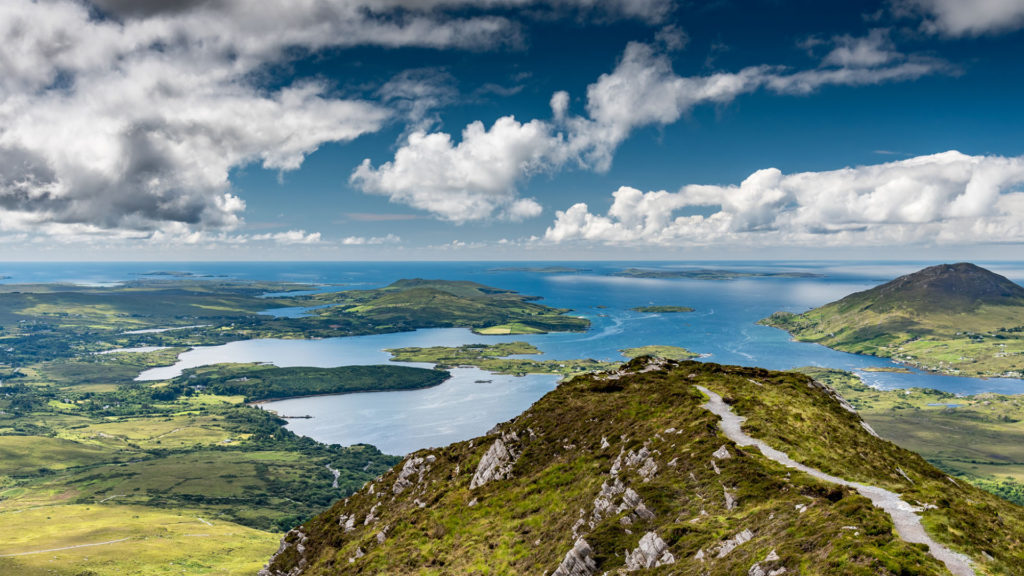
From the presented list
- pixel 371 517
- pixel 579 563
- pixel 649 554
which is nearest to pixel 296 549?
pixel 371 517

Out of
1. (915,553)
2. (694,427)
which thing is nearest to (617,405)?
(694,427)

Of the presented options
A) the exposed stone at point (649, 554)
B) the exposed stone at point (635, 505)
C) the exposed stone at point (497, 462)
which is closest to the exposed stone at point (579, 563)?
the exposed stone at point (649, 554)

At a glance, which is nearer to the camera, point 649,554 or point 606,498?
point 649,554

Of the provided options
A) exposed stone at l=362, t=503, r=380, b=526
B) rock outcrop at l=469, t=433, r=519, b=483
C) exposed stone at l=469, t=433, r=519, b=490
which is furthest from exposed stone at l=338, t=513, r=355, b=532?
rock outcrop at l=469, t=433, r=519, b=483

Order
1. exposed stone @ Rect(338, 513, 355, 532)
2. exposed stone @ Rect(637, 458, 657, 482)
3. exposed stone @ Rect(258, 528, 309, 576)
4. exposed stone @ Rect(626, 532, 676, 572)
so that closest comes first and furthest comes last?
exposed stone @ Rect(626, 532, 676, 572) < exposed stone @ Rect(637, 458, 657, 482) < exposed stone @ Rect(258, 528, 309, 576) < exposed stone @ Rect(338, 513, 355, 532)

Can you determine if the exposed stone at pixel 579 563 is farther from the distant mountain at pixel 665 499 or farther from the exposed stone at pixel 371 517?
the exposed stone at pixel 371 517

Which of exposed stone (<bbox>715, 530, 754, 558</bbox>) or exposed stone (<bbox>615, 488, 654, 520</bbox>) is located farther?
exposed stone (<bbox>615, 488, 654, 520</bbox>)

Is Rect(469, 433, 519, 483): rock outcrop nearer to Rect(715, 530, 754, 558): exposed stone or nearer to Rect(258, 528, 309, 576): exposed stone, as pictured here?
Rect(258, 528, 309, 576): exposed stone

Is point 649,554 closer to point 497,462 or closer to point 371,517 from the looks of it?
point 497,462
